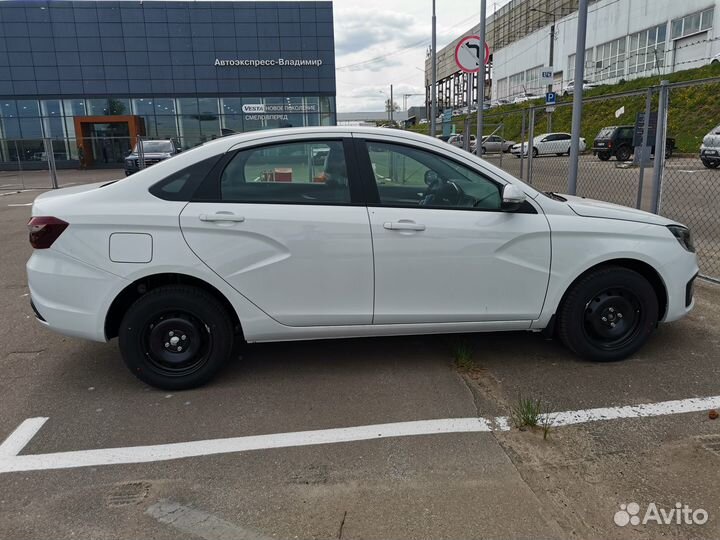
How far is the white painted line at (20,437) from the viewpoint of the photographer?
3102 millimetres

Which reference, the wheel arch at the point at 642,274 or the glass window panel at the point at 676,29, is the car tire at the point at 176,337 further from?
the glass window panel at the point at 676,29

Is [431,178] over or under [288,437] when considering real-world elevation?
over

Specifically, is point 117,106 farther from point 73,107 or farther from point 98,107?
point 73,107

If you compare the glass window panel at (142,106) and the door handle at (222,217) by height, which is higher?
the glass window panel at (142,106)

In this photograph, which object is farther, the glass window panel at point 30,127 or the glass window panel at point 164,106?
the glass window panel at point 164,106

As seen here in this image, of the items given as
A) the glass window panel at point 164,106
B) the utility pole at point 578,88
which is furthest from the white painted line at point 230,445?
the glass window panel at point 164,106

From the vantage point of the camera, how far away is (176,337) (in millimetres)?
3727

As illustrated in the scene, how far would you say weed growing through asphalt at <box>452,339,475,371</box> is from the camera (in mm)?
4078

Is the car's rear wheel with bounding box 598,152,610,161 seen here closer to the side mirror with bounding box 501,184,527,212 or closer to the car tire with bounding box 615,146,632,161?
the car tire with bounding box 615,146,632,161

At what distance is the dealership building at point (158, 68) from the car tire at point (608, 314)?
36.2m

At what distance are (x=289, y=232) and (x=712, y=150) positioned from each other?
59.5 feet

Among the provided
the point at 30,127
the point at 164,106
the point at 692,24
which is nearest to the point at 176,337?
the point at 164,106

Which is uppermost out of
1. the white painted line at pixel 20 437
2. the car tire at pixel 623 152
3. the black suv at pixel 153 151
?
the black suv at pixel 153 151

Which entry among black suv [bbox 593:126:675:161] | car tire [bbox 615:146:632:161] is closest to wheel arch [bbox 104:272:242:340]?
black suv [bbox 593:126:675:161]
